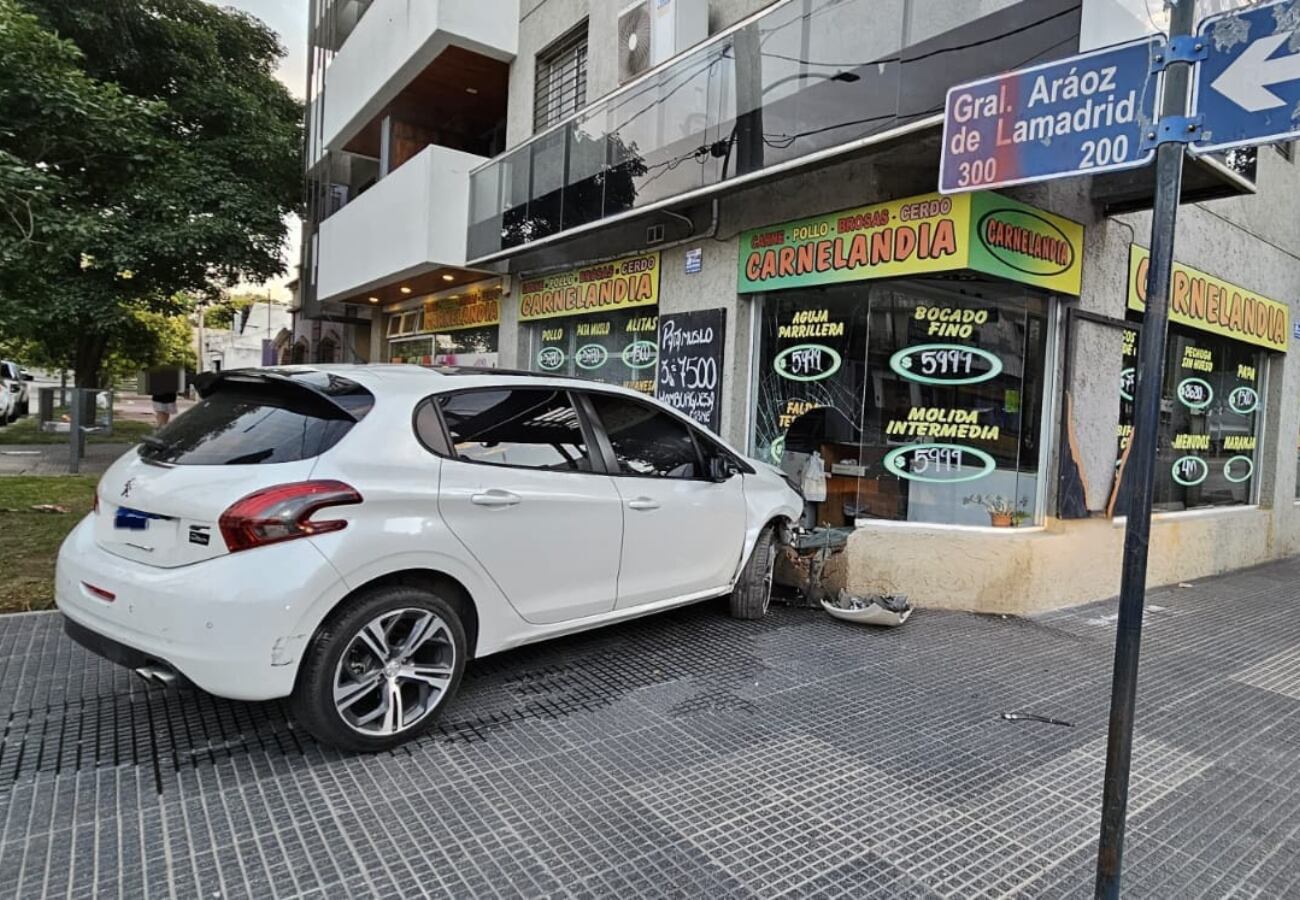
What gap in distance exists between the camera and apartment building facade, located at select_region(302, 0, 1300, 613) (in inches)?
223

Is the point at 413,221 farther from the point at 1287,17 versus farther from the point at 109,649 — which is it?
the point at 1287,17

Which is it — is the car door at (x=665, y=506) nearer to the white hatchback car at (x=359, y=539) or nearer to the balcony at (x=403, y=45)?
the white hatchback car at (x=359, y=539)

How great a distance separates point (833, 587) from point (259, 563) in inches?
175

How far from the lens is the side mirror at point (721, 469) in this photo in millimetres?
5004

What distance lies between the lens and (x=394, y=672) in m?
3.36

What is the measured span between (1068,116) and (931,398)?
4025 millimetres

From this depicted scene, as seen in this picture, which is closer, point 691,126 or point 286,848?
point 286,848

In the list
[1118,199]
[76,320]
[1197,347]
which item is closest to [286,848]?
[1118,199]

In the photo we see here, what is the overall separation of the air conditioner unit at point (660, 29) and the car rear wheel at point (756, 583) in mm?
4859

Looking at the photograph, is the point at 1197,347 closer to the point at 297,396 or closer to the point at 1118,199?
the point at 1118,199

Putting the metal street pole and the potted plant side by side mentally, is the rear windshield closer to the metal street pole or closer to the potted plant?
the metal street pole

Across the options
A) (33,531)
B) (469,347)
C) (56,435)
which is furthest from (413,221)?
(56,435)

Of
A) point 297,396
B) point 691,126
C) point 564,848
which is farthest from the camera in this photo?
point 691,126

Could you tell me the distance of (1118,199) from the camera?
6.33 metres
